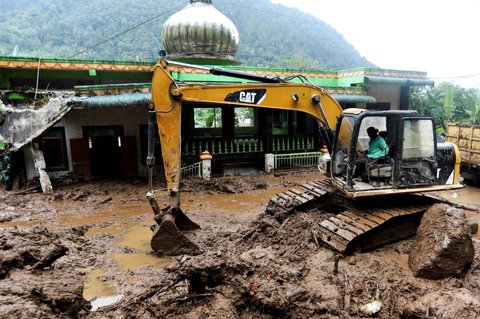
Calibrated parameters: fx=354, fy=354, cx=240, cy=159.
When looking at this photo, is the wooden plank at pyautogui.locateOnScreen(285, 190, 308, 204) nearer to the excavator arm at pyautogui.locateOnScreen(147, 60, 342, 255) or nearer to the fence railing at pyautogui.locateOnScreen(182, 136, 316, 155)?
the excavator arm at pyautogui.locateOnScreen(147, 60, 342, 255)

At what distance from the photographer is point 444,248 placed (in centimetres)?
515

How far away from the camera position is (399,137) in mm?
6137

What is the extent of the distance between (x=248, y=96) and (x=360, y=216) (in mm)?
2984

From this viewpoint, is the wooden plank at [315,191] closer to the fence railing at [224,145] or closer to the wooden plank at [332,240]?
the wooden plank at [332,240]

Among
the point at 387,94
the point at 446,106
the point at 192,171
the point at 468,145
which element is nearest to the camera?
the point at 468,145

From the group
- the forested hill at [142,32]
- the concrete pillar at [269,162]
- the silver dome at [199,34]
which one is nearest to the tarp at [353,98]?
the concrete pillar at [269,162]

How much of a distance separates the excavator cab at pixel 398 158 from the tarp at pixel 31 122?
28.5 ft

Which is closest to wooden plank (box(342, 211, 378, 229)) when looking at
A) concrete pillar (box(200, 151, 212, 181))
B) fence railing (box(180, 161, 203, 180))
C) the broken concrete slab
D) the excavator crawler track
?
the excavator crawler track

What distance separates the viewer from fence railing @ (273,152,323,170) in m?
14.2

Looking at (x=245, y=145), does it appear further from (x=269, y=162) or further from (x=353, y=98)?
(x=353, y=98)

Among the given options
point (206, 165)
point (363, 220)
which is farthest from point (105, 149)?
point (363, 220)

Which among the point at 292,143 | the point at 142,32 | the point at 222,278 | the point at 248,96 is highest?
the point at 142,32

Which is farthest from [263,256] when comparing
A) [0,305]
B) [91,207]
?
[91,207]

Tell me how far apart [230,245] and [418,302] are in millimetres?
3251
